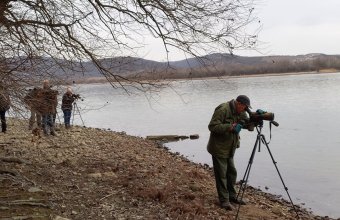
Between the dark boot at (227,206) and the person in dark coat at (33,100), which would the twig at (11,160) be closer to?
the person in dark coat at (33,100)

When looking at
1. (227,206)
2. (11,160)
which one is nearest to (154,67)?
(227,206)

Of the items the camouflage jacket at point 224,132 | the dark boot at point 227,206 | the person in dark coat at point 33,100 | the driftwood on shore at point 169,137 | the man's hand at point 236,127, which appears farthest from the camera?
the driftwood on shore at point 169,137

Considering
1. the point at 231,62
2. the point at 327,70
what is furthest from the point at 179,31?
the point at 327,70

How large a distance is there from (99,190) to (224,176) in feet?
7.16

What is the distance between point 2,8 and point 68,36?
3.93 ft

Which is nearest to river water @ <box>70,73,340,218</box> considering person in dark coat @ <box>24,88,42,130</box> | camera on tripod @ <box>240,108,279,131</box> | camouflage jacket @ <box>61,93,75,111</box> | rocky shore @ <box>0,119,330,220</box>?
camouflage jacket @ <box>61,93,75,111</box>

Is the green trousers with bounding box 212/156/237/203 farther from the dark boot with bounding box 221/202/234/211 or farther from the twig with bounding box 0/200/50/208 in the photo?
the twig with bounding box 0/200/50/208

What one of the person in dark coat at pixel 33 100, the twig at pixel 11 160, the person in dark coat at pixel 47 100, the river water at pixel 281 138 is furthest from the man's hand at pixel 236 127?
the twig at pixel 11 160

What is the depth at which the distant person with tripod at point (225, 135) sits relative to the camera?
7203 millimetres

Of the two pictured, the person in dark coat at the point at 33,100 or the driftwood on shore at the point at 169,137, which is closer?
the person in dark coat at the point at 33,100

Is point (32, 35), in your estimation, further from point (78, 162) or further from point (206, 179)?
point (206, 179)

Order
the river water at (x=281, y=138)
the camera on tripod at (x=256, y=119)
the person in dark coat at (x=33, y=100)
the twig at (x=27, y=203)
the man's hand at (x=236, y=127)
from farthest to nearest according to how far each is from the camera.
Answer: the river water at (x=281, y=138) < the man's hand at (x=236, y=127) < the camera on tripod at (x=256, y=119) < the person in dark coat at (x=33, y=100) < the twig at (x=27, y=203)

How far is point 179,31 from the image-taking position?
7461mm

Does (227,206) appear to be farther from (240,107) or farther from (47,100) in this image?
(47,100)
